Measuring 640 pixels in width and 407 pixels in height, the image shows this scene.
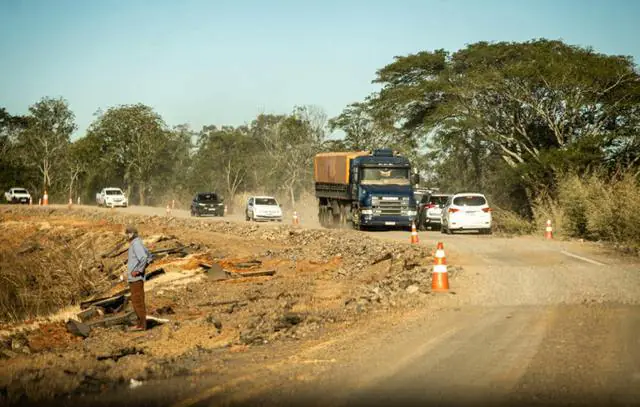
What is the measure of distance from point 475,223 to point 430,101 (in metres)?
18.7

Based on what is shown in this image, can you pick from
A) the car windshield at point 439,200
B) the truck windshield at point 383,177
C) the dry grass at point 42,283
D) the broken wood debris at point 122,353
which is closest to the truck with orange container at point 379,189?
the truck windshield at point 383,177

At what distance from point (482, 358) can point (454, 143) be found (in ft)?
150

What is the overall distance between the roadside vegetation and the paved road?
11814 mm

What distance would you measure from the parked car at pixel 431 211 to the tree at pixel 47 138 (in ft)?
179

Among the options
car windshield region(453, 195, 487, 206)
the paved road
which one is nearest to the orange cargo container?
car windshield region(453, 195, 487, 206)

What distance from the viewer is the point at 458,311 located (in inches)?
562

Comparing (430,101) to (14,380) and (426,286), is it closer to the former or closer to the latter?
(426,286)

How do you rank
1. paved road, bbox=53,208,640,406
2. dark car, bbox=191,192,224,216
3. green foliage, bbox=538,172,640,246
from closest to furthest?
paved road, bbox=53,208,640,406 < green foliage, bbox=538,172,640,246 < dark car, bbox=191,192,224,216

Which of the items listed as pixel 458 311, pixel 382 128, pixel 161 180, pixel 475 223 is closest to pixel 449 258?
pixel 458 311

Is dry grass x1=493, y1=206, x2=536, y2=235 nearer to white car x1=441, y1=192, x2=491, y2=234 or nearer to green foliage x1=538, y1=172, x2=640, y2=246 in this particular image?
green foliage x1=538, y1=172, x2=640, y2=246

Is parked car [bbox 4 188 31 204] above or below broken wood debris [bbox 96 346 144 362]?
above

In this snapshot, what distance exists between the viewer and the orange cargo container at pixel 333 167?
124 ft

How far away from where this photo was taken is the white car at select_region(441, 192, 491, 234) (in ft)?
114

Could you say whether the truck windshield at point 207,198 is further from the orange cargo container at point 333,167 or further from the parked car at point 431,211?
the parked car at point 431,211
